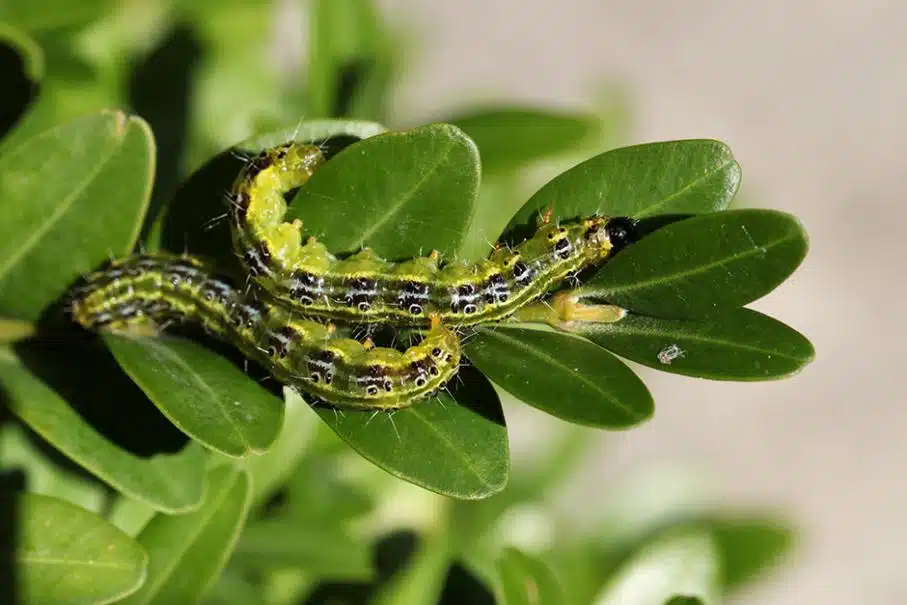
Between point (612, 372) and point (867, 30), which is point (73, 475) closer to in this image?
point (612, 372)

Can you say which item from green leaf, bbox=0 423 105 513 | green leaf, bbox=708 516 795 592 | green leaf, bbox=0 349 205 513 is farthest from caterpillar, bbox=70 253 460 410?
green leaf, bbox=708 516 795 592

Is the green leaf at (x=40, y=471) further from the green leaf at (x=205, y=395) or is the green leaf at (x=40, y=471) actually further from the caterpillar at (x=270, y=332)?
the green leaf at (x=205, y=395)

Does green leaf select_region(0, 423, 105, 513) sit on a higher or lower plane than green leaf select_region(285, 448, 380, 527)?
higher

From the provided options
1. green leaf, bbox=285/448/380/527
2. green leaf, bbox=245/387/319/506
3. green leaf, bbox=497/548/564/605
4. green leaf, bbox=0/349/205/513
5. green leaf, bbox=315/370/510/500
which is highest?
green leaf, bbox=315/370/510/500

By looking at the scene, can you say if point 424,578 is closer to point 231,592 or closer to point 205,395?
point 231,592

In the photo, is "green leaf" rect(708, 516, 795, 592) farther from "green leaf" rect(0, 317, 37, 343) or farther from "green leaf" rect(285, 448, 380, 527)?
"green leaf" rect(0, 317, 37, 343)

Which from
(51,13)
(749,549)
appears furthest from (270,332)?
(749,549)

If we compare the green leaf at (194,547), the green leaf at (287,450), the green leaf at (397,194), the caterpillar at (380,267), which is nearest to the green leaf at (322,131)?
the caterpillar at (380,267)

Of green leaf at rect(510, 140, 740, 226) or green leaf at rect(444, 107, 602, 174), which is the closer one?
green leaf at rect(510, 140, 740, 226)
